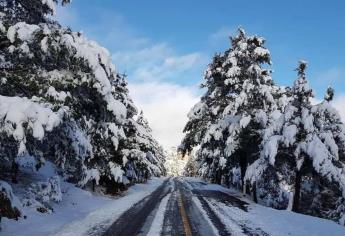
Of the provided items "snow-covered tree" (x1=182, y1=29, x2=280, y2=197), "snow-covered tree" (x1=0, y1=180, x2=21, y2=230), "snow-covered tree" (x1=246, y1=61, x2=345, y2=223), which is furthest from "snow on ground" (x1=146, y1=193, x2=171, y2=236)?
"snow-covered tree" (x1=182, y1=29, x2=280, y2=197)

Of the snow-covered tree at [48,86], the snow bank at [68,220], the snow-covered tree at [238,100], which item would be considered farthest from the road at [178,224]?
the snow-covered tree at [238,100]

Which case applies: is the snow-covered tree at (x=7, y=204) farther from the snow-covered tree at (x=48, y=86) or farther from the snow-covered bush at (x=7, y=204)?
the snow-covered tree at (x=48, y=86)

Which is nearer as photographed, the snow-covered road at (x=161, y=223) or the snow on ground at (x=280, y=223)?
the snow-covered road at (x=161, y=223)

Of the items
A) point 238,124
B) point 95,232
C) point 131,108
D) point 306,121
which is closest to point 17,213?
point 95,232

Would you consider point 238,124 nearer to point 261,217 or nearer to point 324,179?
point 324,179

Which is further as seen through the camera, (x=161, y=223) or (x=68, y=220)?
(x=68, y=220)

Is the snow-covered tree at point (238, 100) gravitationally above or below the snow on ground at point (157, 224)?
above

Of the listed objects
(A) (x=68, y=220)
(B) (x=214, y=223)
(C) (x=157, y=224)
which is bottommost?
(A) (x=68, y=220)

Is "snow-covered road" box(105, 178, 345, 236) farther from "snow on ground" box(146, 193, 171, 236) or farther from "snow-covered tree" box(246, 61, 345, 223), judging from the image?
"snow-covered tree" box(246, 61, 345, 223)

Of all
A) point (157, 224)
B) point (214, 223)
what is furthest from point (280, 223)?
point (157, 224)

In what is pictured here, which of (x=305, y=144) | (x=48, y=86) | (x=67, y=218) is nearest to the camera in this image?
(x=48, y=86)

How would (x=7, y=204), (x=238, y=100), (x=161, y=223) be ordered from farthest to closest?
(x=238, y=100), (x=161, y=223), (x=7, y=204)

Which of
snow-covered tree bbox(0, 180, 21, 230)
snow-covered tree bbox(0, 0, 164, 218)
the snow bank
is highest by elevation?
snow-covered tree bbox(0, 0, 164, 218)

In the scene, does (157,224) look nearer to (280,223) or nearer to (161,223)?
(161,223)
